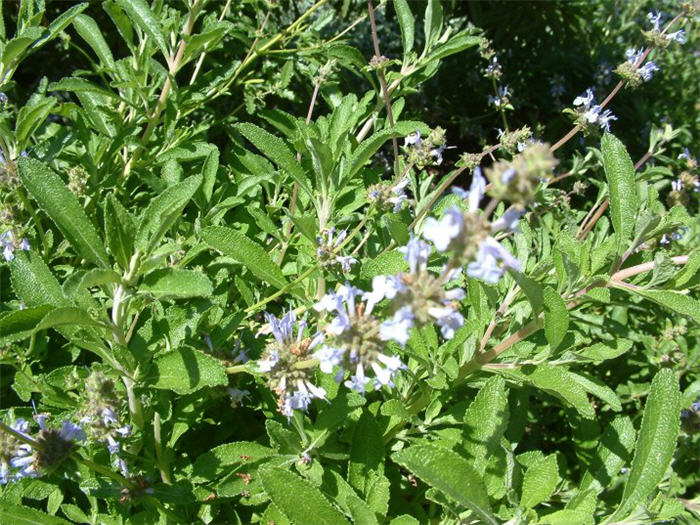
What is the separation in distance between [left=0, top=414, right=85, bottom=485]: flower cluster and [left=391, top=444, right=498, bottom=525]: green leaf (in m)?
1.05

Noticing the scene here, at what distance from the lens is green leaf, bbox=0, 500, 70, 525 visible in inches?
72.4

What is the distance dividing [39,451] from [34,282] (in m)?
0.52

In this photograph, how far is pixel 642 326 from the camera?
3834mm

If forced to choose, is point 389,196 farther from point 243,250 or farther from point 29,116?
point 29,116

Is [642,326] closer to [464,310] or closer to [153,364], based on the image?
[464,310]

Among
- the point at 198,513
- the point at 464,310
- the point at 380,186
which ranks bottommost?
the point at 464,310

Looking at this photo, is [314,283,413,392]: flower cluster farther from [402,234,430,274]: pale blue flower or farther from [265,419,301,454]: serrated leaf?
[265,419,301,454]: serrated leaf

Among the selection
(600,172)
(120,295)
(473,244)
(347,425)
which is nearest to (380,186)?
(347,425)

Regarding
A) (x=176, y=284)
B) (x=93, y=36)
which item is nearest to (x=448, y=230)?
(x=176, y=284)

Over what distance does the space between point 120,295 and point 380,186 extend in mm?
1076

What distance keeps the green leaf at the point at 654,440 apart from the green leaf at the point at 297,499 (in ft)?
2.98

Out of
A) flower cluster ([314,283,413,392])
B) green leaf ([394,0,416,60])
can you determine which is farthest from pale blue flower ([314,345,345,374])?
green leaf ([394,0,416,60])

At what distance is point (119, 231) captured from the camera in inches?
67.8

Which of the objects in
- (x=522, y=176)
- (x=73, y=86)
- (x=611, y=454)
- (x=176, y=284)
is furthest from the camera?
(x=73, y=86)
